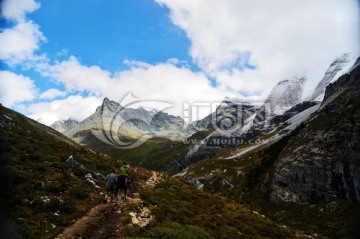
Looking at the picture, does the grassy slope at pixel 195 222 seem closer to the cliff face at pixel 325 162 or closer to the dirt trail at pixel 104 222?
the dirt trail at pixel 104 222

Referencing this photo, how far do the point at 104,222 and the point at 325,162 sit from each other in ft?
151

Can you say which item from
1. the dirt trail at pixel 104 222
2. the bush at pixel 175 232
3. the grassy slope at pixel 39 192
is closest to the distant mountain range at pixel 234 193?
the grassy slope at pixel 39 192

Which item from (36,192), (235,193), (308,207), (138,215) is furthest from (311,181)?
(36,192)

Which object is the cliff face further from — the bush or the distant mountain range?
the bush

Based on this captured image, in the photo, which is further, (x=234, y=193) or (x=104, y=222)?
(x=234, y=193)

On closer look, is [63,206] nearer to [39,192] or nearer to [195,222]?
[39,192]

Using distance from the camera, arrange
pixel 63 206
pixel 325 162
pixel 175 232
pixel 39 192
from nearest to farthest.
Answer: pixel 175 232 < pixel 63 206 < pixel 39 192 < pixel 325 162

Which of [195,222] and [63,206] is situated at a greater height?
[63,206]

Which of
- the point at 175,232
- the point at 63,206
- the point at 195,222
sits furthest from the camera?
the point at 195,222

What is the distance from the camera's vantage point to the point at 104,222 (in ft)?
77.2

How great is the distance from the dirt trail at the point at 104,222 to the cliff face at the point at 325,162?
37.9 m

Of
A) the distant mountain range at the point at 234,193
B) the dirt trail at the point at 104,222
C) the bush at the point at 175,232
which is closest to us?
the dirt trail at the point at 104,222

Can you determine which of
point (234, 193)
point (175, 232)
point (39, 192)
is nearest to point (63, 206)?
point (39, 192)

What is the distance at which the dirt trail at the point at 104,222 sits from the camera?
20.4 metres
